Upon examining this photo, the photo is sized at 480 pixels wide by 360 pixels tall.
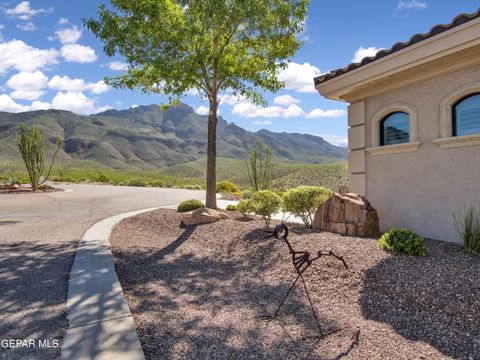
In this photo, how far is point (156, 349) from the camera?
124 inches

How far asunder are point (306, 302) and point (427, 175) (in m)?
4.17

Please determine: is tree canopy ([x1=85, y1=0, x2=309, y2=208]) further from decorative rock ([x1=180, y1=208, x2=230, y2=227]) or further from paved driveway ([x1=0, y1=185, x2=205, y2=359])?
paved driveway ([x1=0, y1=185, x2=205, y2=359])

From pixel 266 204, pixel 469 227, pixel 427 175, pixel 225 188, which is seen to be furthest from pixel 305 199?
pixel 225 188

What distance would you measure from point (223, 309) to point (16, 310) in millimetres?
2384

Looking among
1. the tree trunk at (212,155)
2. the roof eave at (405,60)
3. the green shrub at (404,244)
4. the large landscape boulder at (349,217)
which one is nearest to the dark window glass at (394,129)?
the roof eave at (405,60)

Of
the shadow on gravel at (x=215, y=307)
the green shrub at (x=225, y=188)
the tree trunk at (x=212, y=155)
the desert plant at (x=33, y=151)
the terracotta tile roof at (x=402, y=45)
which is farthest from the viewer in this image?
the green shrub at (x=225, y=188)

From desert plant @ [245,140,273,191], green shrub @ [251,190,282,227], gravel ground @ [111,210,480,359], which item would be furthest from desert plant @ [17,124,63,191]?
green shrub @ [251,190,282,227]

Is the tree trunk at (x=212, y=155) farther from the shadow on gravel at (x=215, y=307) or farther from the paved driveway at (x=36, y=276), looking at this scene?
the shadow on gravel at (x=215, y=307)

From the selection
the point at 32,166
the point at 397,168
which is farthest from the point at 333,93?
the point at 32,166

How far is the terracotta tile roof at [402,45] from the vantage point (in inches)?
213

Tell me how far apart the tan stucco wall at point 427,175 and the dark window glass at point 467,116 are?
0.96 ft

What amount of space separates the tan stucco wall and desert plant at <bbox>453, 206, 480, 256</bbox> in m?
0.13

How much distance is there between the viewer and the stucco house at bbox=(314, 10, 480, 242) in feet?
19.6

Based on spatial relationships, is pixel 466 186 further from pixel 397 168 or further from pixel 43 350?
pixel 43 350
